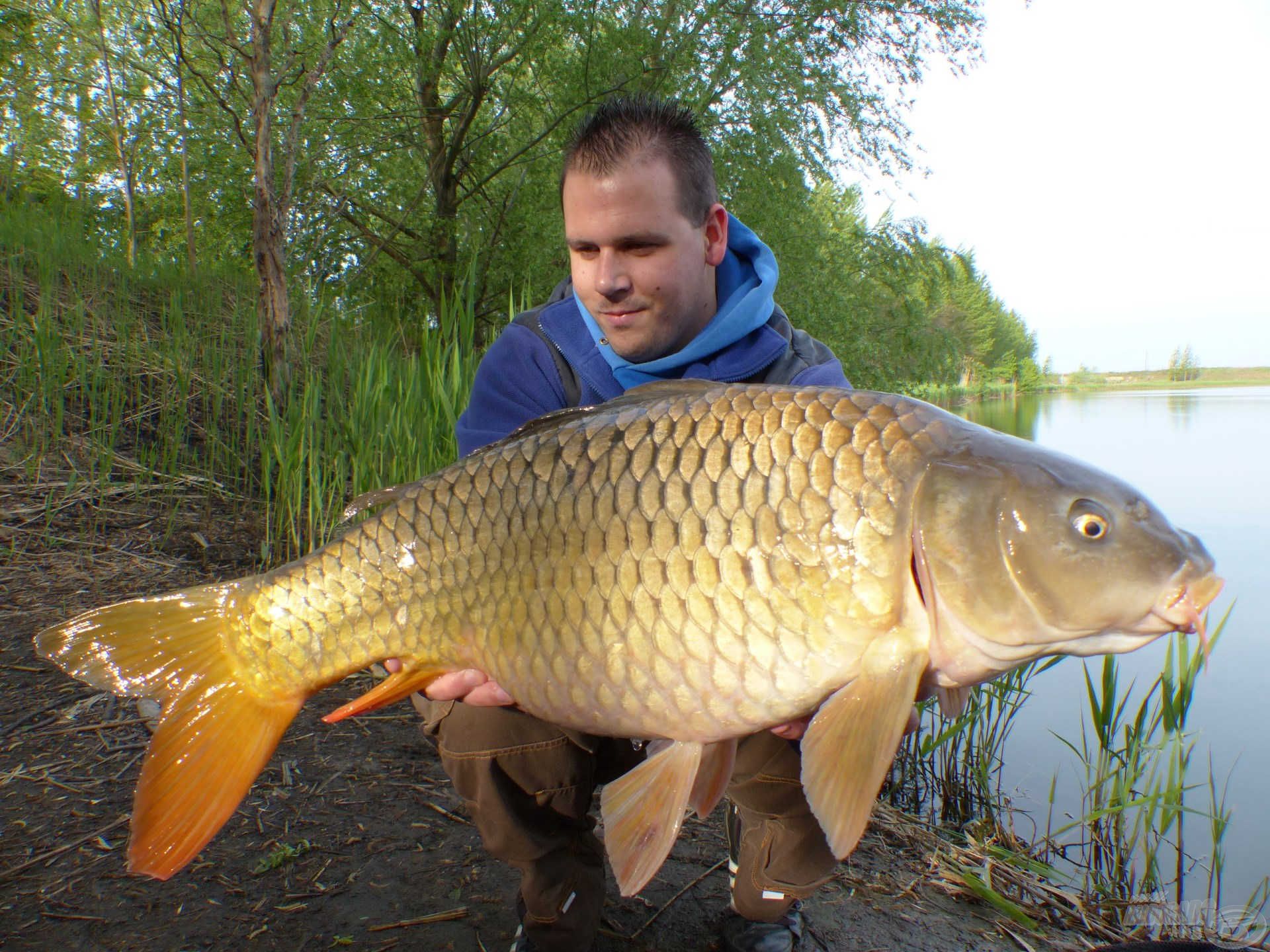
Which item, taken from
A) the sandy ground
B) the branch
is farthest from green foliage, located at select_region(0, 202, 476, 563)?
the sandy ground

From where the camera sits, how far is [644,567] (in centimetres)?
93

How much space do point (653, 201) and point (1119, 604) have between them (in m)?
1.00

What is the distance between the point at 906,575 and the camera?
84 cm

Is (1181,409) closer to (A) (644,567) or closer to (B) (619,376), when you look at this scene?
(B) (619,376)

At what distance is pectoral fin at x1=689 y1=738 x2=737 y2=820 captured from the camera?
1.05m

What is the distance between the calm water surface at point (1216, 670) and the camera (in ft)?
9.18

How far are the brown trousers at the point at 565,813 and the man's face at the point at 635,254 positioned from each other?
0.71 metres

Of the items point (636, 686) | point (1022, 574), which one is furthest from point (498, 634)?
point (1022, 574)

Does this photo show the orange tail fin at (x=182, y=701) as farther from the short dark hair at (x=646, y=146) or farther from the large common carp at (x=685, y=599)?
the short dark hair at (x=646, y=146)

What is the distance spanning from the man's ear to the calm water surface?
769 mm

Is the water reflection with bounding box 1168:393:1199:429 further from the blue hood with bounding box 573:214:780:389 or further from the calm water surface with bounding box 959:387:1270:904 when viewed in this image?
the blue hood with bounding box 573:214:780:389

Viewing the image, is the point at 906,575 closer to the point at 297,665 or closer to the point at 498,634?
the point at 498,634

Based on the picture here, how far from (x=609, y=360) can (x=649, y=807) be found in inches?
32.9

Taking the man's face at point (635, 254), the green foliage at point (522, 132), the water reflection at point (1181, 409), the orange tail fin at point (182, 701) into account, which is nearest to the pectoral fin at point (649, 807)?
the orange tail fin at point (182, 701)
